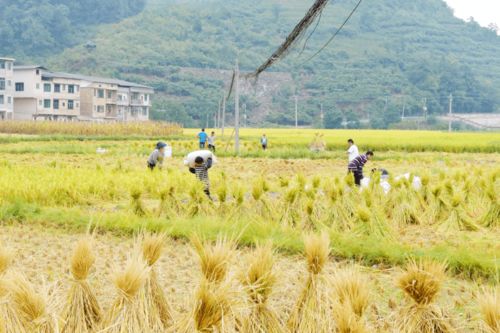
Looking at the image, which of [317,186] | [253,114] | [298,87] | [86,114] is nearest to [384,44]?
[298,87]

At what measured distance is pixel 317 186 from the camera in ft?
36.4

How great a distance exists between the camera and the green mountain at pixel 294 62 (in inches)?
3556

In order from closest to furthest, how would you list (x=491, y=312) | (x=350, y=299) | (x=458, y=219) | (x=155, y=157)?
(x=491, y=312)
(x=350, y=299)
(x=458, y=219)
(x=155, y=157)

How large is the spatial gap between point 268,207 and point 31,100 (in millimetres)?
54434

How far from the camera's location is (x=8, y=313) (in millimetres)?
4324

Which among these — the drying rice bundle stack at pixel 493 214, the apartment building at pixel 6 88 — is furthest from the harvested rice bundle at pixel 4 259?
the apartment building at pixel 6 88

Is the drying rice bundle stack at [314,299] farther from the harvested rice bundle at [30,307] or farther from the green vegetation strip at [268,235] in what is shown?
the green vegetation strip at [268,235]

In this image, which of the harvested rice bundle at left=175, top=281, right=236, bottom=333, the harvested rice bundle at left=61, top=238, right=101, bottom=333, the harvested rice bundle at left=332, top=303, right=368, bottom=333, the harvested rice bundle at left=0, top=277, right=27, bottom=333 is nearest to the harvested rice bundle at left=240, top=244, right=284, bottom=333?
the harvested rice bundle at left=175, top=281, right=236, bottom=333

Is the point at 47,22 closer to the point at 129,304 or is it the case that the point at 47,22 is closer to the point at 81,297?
the point at 81,297

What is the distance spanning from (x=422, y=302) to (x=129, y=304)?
187 cm

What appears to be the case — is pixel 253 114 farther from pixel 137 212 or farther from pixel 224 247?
pixel 224 247

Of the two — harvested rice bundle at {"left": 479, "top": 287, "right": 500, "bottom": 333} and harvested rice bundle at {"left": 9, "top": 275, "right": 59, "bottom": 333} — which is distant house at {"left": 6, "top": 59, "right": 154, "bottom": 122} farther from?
harvested rice bundle at {"left": 479, "top": 287, "right": 500, "bottom": 333}

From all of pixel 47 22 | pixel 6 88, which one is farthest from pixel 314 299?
pixel 47 22

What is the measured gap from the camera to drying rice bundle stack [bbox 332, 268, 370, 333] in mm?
4145
